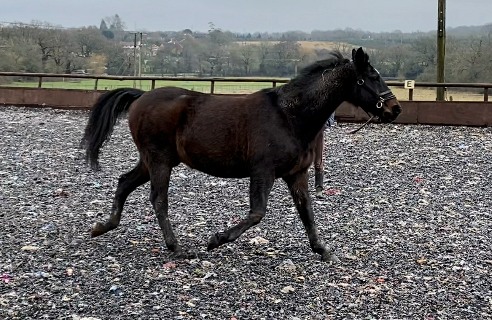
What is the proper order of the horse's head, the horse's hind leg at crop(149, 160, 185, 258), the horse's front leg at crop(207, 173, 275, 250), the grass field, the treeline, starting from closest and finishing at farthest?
the horse's front leg at crop(207, 173, 275, 250), the horse's head, the horse's hind leg at crop(149, 160, 185, 258), the grass field, the treeline

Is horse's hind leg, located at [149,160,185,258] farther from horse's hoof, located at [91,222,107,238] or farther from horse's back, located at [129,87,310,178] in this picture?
horse's hoof, located at [91,222,107,238]

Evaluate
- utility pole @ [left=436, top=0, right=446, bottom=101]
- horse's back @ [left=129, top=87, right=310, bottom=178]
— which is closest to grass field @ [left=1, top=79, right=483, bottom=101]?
utility pole @ [left=436, top=0, right=446, bottom=101]

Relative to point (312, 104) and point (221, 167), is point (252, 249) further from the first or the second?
point (312, 104)

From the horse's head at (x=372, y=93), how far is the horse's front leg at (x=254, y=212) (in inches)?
43.4

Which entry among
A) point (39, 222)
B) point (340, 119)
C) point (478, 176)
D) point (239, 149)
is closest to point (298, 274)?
point (239, 149)

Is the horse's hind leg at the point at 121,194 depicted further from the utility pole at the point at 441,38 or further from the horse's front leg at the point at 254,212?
the utility pole at the point at 441,38

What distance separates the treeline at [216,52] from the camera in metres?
22.9

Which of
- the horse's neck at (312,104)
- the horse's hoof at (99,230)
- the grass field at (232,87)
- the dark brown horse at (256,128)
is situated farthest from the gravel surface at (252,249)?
the grass field at (232,87)

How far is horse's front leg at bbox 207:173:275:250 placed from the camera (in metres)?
5.95

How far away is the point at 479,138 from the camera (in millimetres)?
14773

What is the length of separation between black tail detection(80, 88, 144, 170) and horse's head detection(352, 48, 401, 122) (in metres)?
2.21

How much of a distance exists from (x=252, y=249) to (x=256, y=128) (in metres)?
1.29

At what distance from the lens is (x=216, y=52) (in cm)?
3419

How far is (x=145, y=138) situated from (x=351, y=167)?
18.9ft
